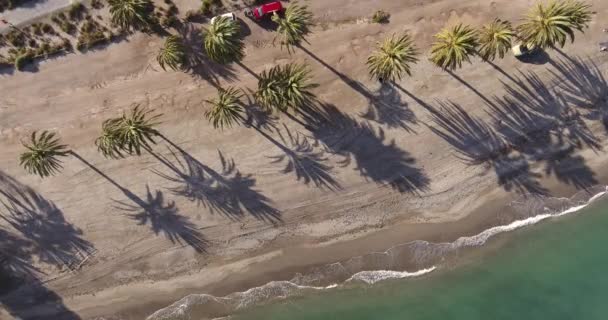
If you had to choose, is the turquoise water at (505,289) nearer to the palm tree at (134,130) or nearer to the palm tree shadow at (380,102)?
the palm tree shadow at (380,102)

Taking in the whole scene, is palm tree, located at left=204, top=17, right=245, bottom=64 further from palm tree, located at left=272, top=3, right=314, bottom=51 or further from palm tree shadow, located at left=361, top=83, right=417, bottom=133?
palm tree shadow, located at left=361, top=83, right=417, bottom=133

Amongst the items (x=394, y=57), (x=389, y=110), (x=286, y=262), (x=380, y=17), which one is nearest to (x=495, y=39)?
(x=394, y=57)

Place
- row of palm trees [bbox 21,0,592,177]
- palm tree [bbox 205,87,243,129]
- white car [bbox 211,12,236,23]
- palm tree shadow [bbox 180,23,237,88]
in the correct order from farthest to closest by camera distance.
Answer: palm tree shadow [bbox 180,23,237,88]
white car [bbox 211,12,236,23]
palm tree [bbox 205,87,243,129]
row of palm trees [bbox 21,0,592,177]

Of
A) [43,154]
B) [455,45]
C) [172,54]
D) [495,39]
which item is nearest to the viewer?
[455,45]

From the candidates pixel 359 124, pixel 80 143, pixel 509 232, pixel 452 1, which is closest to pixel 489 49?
pixel 452 1

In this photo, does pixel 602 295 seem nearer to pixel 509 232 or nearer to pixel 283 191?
pixel 509 232

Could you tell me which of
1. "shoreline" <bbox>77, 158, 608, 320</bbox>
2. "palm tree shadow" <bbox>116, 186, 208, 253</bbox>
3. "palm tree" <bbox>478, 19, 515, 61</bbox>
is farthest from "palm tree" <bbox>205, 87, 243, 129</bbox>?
"palm tree" <bbox>478, 19, 515, 61</bbox>

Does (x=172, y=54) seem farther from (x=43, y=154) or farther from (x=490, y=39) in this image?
(x=490, y=39)
